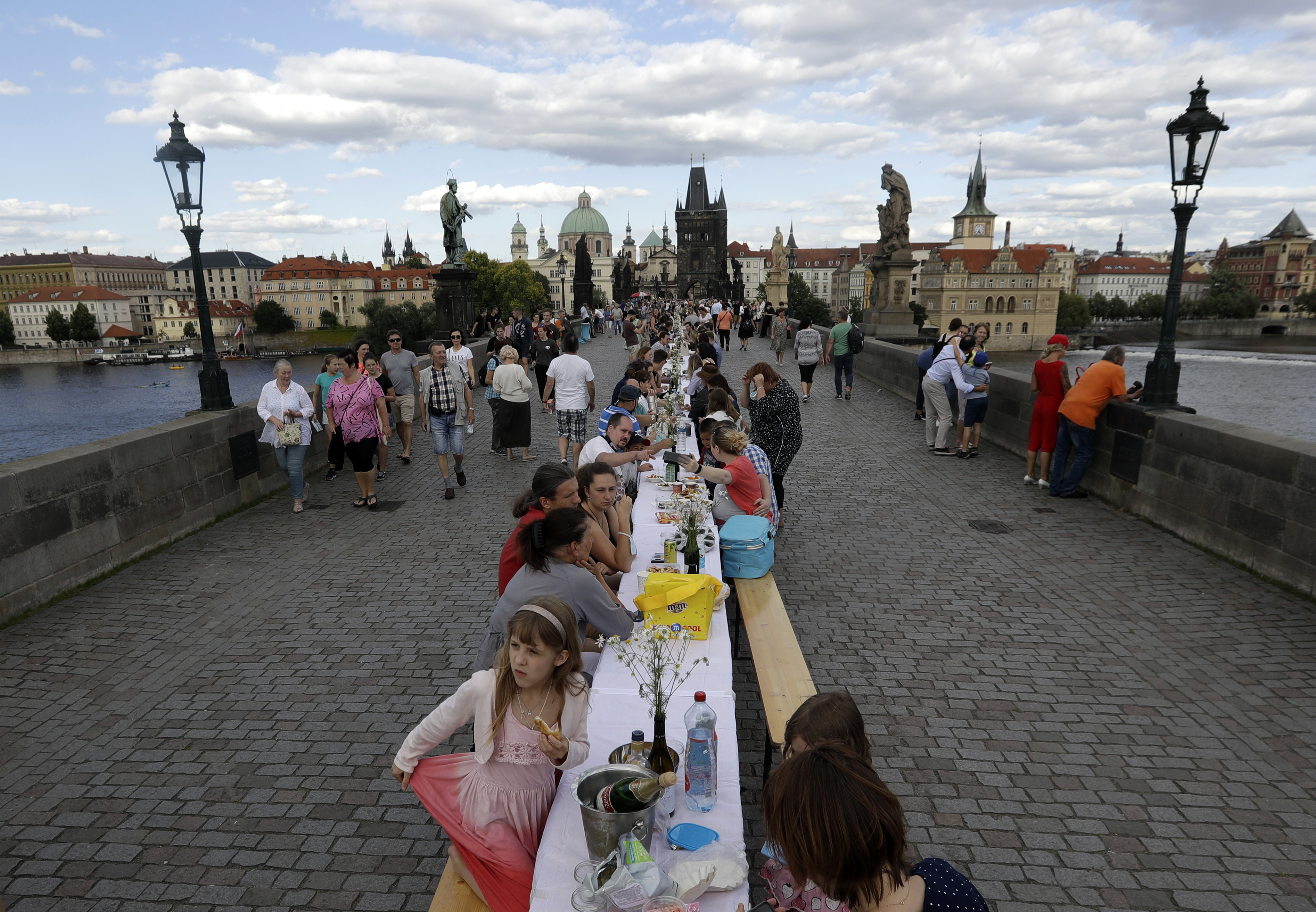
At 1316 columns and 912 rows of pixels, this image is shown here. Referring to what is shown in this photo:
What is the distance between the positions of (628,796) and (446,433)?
25.2 feet

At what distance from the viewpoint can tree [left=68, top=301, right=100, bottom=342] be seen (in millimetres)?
108312

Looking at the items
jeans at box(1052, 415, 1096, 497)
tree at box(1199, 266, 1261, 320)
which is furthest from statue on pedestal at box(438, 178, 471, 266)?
tree at box(1199, 266, 1261, 320)

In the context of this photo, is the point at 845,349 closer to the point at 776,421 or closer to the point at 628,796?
the point at 776,421

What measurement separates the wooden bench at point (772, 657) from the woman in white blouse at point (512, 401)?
5.87 meters

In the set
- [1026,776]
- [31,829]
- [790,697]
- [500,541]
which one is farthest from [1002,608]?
[31,829]

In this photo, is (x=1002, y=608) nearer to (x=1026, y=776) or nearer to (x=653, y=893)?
(x=1026, y=776)

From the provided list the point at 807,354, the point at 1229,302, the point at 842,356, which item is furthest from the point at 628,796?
the point at 1229,302

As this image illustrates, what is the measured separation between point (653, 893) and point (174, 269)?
606 ft

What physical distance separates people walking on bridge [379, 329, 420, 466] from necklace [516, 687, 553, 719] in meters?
8.92

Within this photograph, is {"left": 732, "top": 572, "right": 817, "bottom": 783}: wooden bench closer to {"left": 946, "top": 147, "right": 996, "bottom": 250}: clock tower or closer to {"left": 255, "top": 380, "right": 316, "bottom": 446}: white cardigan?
{"left": 255, "top": 380, "right": 316, "bottom": 446}: white cardigan

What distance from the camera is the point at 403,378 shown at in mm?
11188

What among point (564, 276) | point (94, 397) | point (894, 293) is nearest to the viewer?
point (894, 293)

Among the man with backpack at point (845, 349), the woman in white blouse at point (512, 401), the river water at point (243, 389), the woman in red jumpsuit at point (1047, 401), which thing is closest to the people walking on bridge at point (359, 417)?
the woman in white blouse at point (512, 401)

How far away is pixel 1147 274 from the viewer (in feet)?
492
